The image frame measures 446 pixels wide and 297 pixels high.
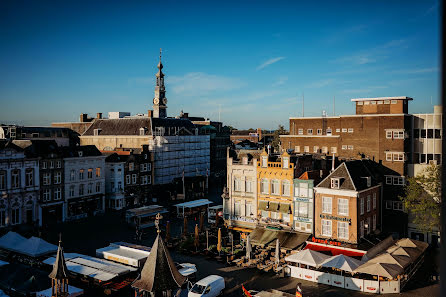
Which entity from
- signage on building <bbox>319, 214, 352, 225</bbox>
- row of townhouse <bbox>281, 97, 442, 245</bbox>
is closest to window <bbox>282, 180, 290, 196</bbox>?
signage on building <bbox>319, 214, 352, 225</bbox>

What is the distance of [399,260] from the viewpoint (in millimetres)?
30359

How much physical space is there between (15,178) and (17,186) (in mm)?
1024

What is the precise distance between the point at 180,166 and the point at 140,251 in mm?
44563

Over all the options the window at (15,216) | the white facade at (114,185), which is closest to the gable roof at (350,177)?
the white facade at (114,185)

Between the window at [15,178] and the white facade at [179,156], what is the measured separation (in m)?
26.0

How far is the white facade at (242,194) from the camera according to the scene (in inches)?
1663

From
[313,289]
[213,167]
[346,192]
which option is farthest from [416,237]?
[213,167]

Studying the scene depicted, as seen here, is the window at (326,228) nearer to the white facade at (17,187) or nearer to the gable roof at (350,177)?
the gable roof at (350,177)

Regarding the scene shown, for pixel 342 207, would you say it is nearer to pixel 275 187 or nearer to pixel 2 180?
pixel 275 187

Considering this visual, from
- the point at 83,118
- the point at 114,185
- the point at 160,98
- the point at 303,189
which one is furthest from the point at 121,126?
the point at 303,189

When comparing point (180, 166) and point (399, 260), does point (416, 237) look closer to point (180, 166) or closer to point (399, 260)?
point (399, 260)

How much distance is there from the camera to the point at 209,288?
28141 mm

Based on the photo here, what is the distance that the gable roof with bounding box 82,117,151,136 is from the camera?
3049 inches

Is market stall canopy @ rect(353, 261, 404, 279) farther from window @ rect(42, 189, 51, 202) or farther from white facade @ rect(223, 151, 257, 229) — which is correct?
window @ rect(42, 189, 51, 202)
